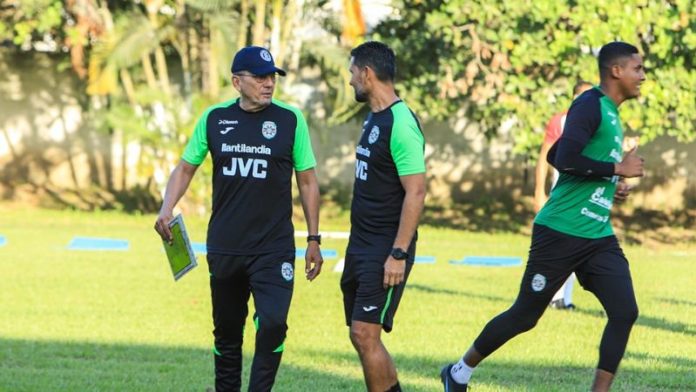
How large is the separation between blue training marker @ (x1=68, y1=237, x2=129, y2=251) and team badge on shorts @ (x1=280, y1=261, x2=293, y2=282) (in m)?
13.8

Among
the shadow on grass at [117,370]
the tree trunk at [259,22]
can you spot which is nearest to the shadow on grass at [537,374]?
the shadow on grass at [117,370]

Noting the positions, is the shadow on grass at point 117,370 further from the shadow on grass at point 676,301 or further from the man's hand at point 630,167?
the shadow on grass at point 676,301

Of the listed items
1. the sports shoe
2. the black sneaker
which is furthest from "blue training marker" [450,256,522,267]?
the black sneaker

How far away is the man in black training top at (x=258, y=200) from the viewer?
26.2ft

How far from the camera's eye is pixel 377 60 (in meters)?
7.72

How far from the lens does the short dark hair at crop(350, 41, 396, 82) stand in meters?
7.72

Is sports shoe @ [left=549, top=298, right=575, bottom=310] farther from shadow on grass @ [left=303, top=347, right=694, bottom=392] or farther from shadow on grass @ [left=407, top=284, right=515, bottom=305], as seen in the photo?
shadow on grass @ [left=303, top=347, right=694, bottom=392]

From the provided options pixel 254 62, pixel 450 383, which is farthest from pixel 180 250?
pixel 450 383

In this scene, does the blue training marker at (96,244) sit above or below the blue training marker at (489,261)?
below

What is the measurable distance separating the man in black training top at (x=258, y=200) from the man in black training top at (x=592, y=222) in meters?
1.30

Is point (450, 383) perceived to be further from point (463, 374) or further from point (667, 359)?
point (667, 359)

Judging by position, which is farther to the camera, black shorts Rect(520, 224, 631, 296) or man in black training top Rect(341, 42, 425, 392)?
black shorts Rect(520, 224, 631, 296)

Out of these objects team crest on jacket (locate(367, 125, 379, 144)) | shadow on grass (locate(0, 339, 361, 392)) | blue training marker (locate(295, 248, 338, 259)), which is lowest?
blue training marker (locate(295, 248, 338, 259))

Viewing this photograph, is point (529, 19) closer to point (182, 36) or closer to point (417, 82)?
point (417, 82)
